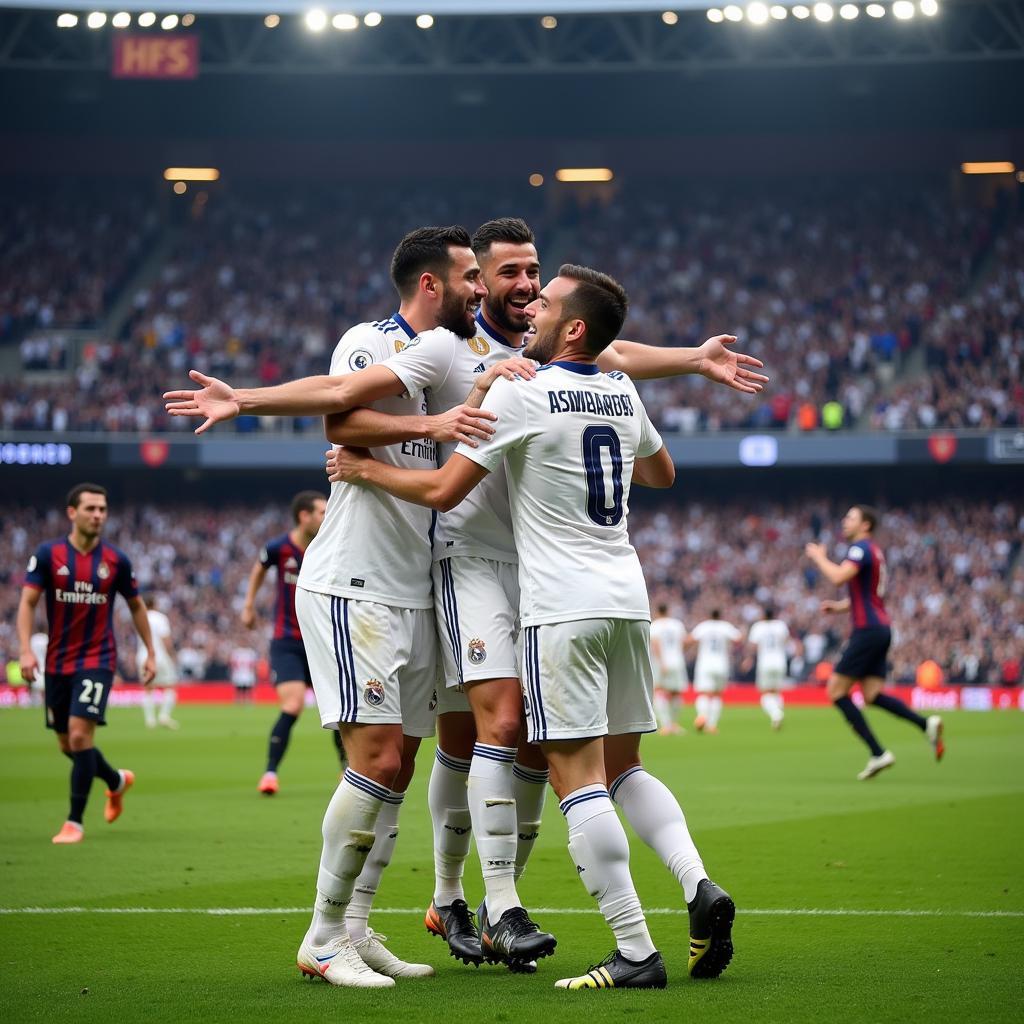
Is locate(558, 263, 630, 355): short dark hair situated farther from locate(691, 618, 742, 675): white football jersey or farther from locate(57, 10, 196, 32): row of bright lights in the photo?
locate(57, 10, 196, 32): row of bright lights

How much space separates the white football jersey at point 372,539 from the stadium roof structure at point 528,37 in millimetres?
33906

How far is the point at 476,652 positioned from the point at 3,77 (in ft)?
136

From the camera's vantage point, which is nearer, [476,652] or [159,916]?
[476,652]

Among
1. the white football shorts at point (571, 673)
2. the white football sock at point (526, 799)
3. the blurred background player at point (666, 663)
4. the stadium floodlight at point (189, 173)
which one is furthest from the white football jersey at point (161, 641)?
the stadium floodlight at point (189, 173)

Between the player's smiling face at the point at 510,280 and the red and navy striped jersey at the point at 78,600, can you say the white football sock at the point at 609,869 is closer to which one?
the player's smiling face at the point at 510,280

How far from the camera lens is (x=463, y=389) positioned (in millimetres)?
6473

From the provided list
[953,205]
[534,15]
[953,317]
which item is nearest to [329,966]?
[534,15]

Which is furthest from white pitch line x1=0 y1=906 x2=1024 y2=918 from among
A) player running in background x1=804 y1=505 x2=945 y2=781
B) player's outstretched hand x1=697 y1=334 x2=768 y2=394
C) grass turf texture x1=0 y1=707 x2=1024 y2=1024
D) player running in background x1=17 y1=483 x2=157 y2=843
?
player running in background x1=804 y1=505 x2=945 y2=781

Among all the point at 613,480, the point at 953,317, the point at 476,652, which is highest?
the point at 953,317

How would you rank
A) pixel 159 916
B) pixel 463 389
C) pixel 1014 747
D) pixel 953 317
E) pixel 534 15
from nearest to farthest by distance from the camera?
pixel 463 389 < pixel 159 916 < pixel 1014 747 < pixel 534 15 < pixel 953 317

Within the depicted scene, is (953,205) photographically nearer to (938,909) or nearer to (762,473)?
(762,473)

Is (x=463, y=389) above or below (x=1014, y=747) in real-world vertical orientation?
above

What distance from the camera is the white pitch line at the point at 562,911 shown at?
25.3ft

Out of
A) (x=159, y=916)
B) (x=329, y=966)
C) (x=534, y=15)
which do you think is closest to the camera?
(x=329, y=966)
